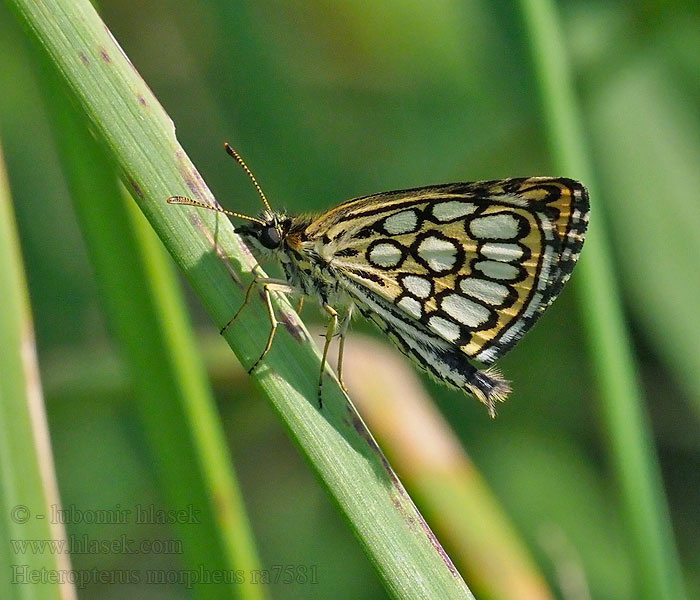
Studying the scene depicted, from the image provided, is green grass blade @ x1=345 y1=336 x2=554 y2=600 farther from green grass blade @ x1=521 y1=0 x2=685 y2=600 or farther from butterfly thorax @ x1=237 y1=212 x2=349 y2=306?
butterfly thorax @ x1=237 y1=212 x2=349 y2=306

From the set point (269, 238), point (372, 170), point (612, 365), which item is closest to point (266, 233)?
point (269, 238)

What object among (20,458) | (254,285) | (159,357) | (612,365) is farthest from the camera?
(612,365)

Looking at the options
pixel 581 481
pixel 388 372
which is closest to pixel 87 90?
pixel 388 372

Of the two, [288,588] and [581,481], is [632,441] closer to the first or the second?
[581,481]

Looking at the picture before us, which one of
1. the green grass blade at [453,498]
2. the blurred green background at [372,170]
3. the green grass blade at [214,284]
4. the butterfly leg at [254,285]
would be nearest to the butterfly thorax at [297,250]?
the butterfly leg at [254,285]

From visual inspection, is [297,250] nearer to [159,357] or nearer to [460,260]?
[460,260]

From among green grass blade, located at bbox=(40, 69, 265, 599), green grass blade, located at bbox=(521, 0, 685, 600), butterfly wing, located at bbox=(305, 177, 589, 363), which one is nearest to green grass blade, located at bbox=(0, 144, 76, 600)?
green grass blade, located at bbox=(40, 69, 265, 599)

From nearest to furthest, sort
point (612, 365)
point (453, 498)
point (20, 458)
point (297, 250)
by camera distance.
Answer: point (20, 458) < point (612, 365) < point (453, 498) < point (297, 250)
